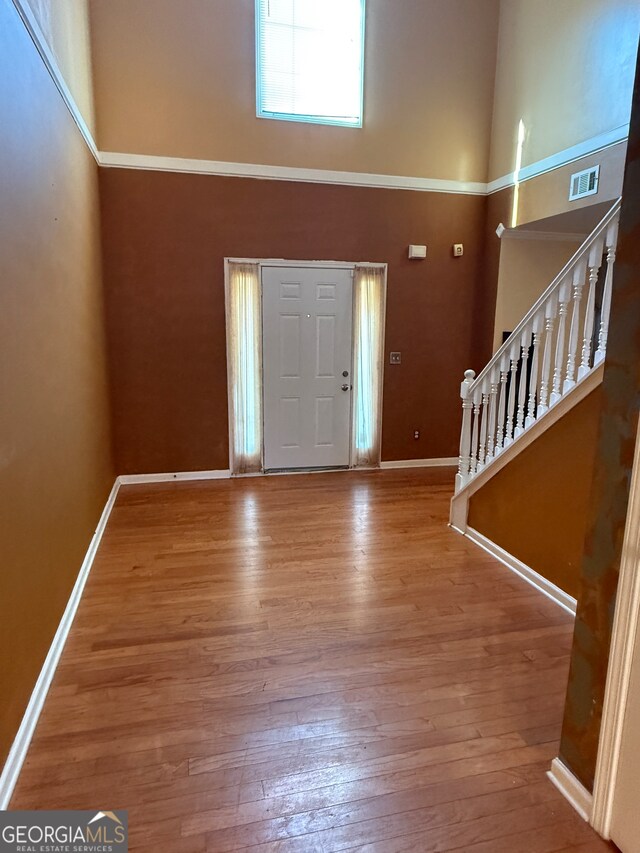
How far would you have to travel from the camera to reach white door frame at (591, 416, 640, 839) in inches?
55.3

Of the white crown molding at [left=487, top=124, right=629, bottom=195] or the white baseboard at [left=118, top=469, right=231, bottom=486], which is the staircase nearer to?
the white crown molding at [left=487, top=124, right=629, bottom=195]

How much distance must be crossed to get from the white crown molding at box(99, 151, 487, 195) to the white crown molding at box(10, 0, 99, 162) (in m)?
0.64

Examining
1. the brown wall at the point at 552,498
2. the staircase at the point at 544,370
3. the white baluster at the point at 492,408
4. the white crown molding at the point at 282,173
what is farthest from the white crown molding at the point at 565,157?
the brown wall at the point at 552,498

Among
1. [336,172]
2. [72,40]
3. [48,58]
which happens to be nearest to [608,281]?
[48,58]

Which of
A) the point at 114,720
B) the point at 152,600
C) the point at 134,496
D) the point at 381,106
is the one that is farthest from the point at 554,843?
the point at 381,106

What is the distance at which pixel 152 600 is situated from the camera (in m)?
2.86

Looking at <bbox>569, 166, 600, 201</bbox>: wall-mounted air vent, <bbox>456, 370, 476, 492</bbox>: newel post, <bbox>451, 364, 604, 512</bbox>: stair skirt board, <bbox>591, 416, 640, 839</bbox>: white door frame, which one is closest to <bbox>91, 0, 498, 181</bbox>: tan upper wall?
<bbox>569, 166, 600, 201</bbox>: wall-mounted air vent

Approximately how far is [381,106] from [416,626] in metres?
4.66

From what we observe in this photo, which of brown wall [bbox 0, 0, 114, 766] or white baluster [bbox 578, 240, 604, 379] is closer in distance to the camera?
brown wall [bbox 0, 0, 114, 766]

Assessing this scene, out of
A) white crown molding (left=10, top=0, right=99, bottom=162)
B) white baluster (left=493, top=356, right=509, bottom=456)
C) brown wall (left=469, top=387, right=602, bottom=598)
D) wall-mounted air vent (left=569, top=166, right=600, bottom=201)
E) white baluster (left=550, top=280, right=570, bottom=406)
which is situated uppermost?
white crown molding (left=10, top=0, right=99, bottom=162)

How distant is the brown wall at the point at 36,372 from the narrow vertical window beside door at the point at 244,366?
1691 millimetres

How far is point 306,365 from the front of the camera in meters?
5.18

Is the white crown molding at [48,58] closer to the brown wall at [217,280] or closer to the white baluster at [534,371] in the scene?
the brown wall at [217,280]

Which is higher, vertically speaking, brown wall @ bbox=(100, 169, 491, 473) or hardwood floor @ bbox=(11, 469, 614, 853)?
brown wall @ bbox=(100, 169, 491, 473)
